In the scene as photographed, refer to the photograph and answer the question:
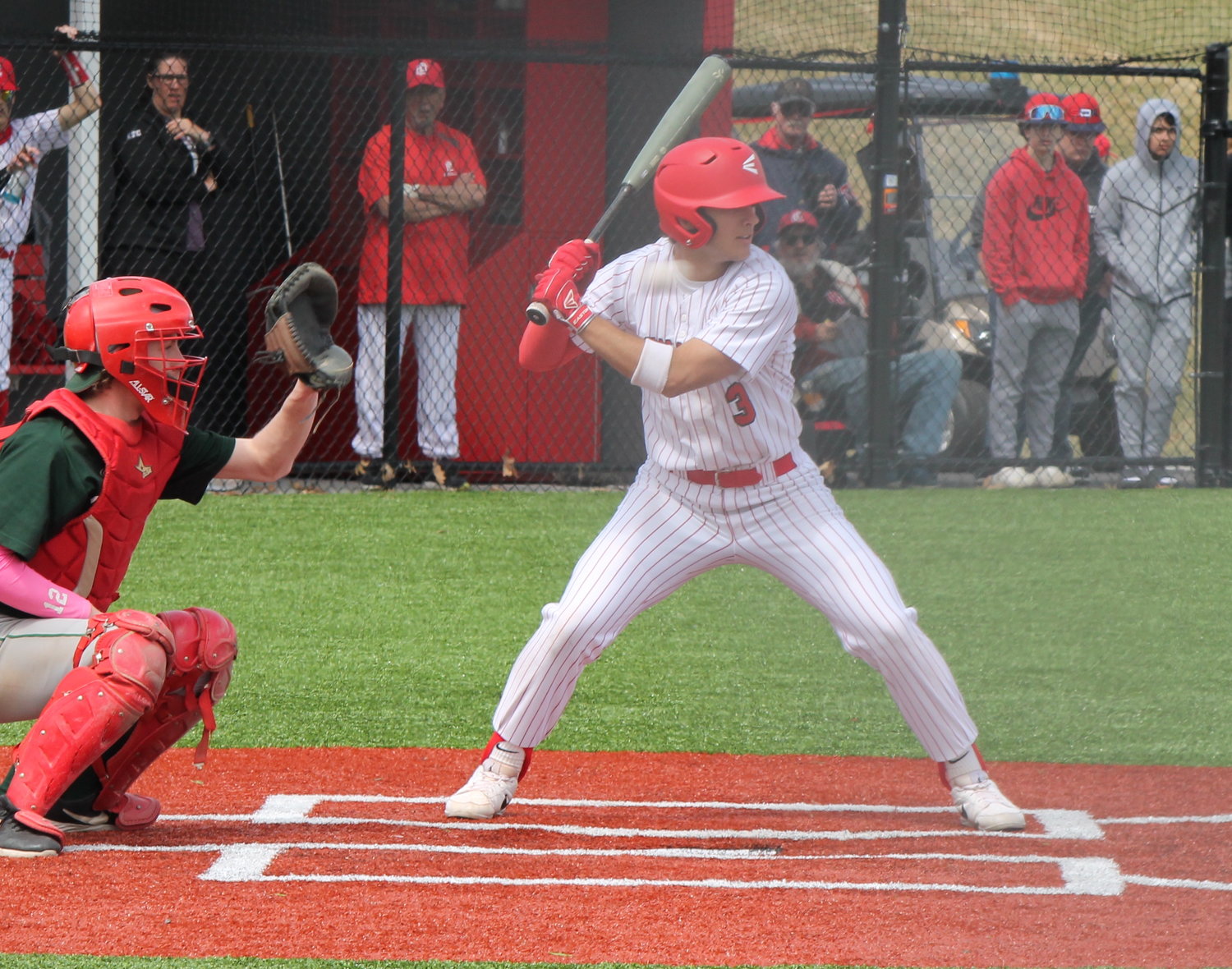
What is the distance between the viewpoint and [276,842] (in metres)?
3.33

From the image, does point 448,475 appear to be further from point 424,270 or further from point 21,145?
point 21,145

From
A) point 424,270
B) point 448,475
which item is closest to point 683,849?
point 448,475

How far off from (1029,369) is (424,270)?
9.92 feet

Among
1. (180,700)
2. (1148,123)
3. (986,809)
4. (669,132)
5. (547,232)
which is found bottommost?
(986,809)

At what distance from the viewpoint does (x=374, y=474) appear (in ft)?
26.4

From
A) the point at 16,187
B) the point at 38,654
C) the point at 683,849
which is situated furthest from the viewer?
the point at 16,187

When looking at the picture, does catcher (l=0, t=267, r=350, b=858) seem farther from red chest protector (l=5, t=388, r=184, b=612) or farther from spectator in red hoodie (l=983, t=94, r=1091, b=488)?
spectator in red hoodie (l=983, t=94, r=1091, b=488)

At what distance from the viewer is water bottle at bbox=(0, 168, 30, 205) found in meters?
7.46

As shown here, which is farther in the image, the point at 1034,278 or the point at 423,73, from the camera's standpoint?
the point at 1034,278

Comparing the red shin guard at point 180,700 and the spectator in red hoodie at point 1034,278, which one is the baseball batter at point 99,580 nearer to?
the red shin guard at point 180,700

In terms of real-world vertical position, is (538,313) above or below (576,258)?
below

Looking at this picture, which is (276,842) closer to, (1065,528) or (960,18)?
(1065,528)

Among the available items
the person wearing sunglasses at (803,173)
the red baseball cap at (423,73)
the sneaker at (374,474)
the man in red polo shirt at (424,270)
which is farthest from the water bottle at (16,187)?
the person wearing sunglasses at (803,173)

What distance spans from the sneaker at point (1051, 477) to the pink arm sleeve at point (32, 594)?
6.00 m
